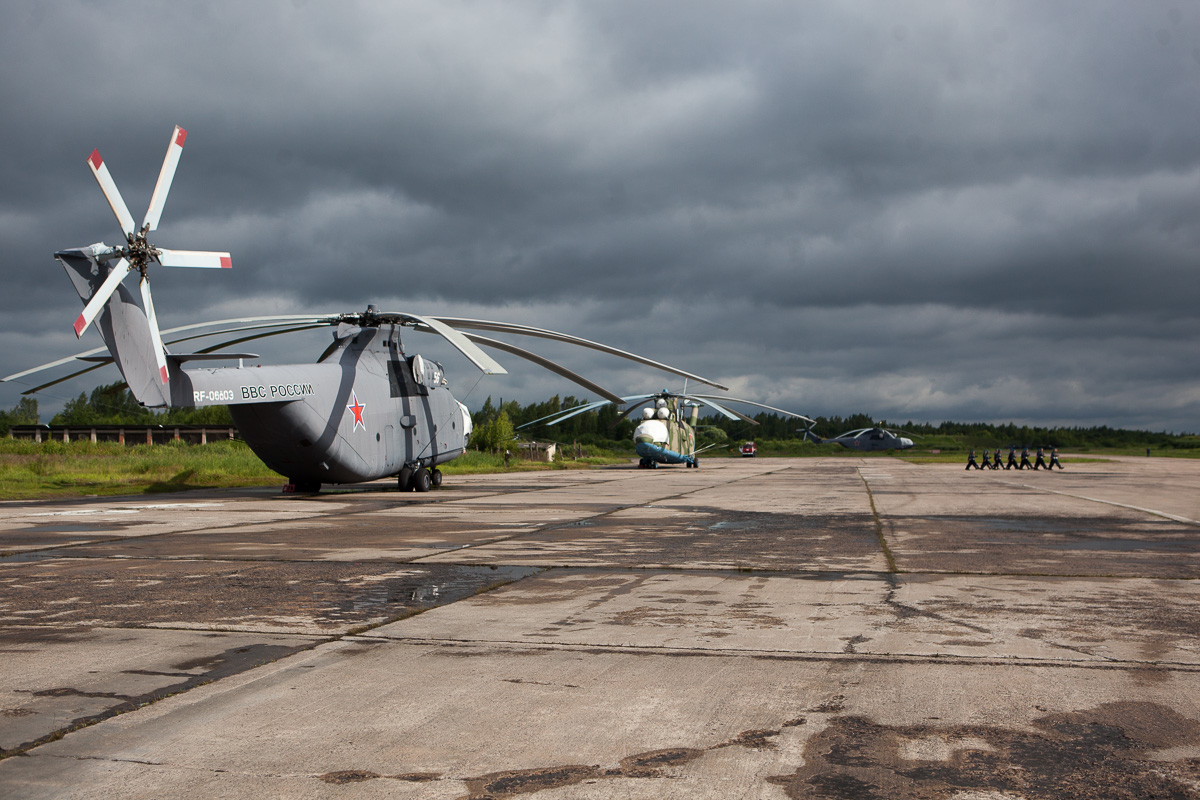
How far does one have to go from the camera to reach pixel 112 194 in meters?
18.0

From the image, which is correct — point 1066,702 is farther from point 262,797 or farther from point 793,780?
point 262,797

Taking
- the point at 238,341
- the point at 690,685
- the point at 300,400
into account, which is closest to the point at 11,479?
the point at 238,341

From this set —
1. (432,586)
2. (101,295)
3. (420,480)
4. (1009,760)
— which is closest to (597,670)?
(1009,760)

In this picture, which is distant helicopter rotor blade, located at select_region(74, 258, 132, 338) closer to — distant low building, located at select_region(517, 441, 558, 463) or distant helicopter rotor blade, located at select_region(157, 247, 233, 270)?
distant helicopter rotor blade, located at select_region(157, 247, 233, 270)

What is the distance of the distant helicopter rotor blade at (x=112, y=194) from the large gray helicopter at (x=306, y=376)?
0.02 m

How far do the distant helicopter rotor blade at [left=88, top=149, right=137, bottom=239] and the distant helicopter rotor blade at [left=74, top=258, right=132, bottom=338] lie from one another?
0.79 m

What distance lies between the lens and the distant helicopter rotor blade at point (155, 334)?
17.8 meters

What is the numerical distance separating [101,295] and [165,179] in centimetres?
315

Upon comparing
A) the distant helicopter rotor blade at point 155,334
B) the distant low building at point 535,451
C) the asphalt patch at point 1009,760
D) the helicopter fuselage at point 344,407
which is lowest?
the asphalt patch at point 1009,760

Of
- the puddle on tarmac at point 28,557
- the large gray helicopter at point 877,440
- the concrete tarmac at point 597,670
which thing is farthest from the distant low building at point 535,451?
the puddle on tarmac at point 28,557

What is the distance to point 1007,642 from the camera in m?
5.69

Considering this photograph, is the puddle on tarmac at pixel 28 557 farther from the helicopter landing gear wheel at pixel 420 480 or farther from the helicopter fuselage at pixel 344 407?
the helicopter landing gear wheel at pixel 420 480

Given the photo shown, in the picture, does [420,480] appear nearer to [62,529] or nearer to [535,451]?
[62,529]

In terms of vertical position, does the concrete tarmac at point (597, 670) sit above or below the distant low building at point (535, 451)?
below
